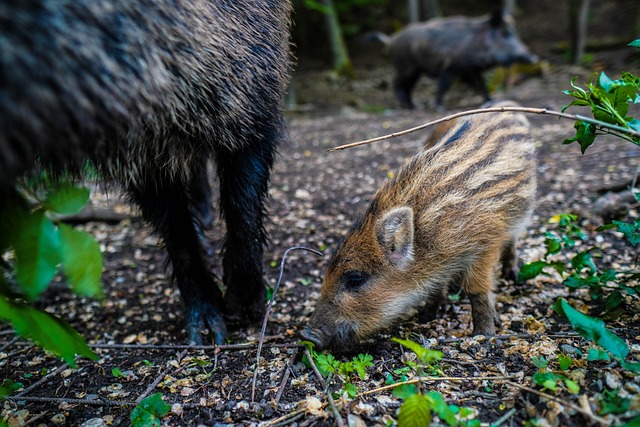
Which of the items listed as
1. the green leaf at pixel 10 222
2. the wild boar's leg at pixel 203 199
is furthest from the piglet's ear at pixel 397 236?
the wild boar's leg at pixel 203 199

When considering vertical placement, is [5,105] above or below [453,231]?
above

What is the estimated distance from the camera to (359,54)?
15156mm

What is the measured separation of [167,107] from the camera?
5.31 feet

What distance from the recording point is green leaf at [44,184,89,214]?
128 centimetres

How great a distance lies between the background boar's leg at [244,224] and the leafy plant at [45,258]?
93 cm

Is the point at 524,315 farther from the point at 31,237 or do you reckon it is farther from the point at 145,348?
the point at 31,237

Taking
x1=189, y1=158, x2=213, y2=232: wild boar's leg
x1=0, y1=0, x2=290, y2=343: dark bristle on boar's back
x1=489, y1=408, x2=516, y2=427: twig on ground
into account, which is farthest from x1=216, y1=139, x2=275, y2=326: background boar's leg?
x1=489, y1=408, x2=516, y2=427: twig on ground

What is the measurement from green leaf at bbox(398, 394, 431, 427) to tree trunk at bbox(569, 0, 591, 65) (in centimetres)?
972

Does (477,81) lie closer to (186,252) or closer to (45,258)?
(186,252)

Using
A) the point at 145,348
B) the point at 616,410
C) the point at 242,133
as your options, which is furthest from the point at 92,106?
the point at 616,410

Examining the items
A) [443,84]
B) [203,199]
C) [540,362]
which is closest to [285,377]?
[540,362]

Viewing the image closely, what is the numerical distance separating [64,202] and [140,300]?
5.77ft

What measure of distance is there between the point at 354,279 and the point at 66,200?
3.93ft

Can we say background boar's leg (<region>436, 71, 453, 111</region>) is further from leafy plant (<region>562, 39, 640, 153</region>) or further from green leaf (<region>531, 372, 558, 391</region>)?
green leaf (<region>531, 372, 558, 391</region>)
